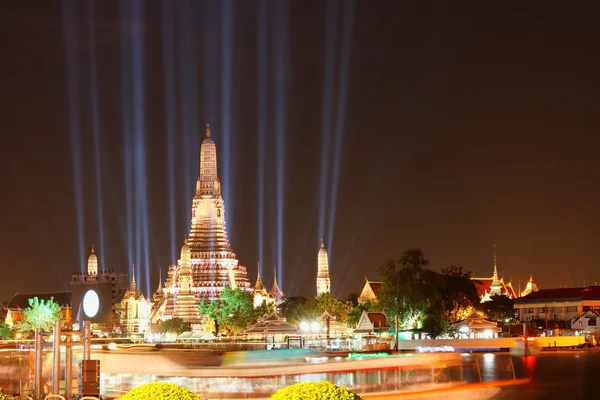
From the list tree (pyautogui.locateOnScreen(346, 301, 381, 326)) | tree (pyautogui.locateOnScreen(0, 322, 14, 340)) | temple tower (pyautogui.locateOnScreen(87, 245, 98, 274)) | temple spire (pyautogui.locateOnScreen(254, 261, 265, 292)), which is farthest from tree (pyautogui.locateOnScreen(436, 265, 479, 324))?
temple tower (pyautogui.locateOnScreen(87, 245, 98, 274))

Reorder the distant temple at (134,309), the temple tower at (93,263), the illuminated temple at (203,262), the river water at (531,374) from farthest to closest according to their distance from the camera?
the temple tower at (93,263) < the distant temple at (134,309) < the illuminated temple at (203,262) < the river water at (531,374)

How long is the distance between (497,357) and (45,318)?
2158 inches

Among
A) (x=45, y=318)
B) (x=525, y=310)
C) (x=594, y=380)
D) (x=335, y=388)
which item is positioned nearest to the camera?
(x=335, y=388)

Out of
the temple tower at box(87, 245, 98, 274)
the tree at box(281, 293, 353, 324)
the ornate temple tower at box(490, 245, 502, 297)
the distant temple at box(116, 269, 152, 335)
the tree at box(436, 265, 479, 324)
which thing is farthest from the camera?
the temple tower at box(87, 245, 98, 274)

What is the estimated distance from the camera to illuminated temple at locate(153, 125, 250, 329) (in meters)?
126

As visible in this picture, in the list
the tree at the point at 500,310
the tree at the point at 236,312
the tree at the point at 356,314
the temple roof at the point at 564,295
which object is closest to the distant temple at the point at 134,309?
the tree at the point at 236,312

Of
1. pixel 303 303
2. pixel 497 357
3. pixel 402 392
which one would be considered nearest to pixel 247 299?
pixel 303 303

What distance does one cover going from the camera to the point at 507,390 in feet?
152

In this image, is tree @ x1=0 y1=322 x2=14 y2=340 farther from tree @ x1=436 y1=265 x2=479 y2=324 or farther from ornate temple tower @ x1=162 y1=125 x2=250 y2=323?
tree @ x1=436 y1=265 x2=479 y2=324

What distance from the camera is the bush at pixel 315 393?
63.5 feet

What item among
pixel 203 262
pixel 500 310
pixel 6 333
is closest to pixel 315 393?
pixel 500 310

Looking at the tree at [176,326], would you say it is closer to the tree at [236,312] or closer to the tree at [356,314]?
the tree at [236,312]

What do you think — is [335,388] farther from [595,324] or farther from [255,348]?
[595,324]

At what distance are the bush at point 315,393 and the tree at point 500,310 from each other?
340ft
